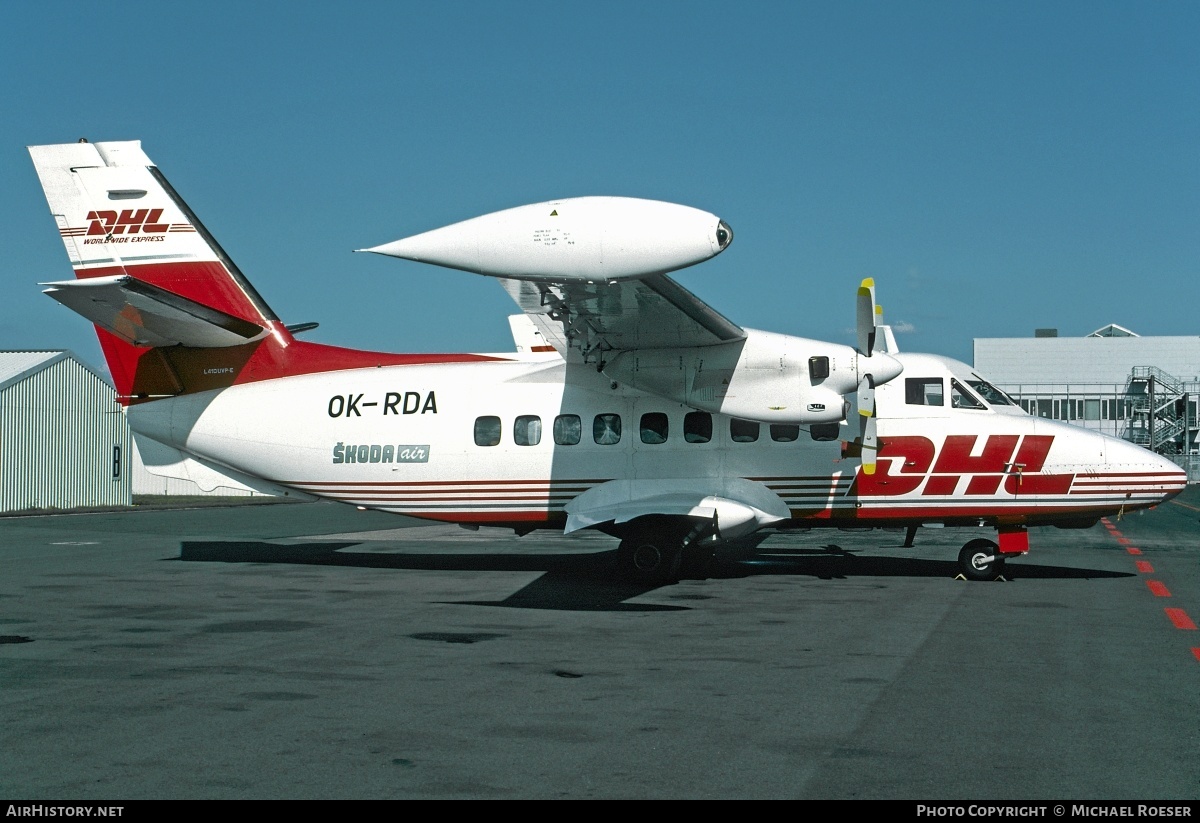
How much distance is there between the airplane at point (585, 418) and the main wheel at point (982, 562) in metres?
0.03

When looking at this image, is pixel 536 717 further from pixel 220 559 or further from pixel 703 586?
pixel 220 559

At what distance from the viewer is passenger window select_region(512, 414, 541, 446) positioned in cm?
1570

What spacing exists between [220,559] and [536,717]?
40.7 feet

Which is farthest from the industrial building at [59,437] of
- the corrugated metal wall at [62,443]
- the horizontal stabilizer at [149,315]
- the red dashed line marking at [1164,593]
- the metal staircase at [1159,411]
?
the metal staircase at [1159,411]

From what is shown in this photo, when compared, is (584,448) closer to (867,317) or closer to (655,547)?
(655,547)

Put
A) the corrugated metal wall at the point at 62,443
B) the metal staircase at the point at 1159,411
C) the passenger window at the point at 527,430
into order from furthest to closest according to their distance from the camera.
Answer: the metal staircase at the point at 1159,411, the corrugated metal wall at the point at 62,443, the passenger window at the point at 527,430

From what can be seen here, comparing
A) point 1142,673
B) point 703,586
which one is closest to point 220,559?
point 703,586

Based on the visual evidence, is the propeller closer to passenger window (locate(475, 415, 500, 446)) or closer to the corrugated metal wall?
passenger window (locate(475, 415, 500, 446))

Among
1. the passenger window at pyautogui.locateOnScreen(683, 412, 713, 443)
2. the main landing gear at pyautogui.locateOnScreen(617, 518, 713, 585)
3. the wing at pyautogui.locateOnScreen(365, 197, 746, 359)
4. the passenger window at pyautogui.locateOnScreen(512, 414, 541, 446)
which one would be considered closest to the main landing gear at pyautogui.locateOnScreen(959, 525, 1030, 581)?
the main landing gear at pyautogui.locateOnScreen(617, 518, 713, 585)

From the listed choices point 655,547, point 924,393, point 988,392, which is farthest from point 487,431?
point 988,392

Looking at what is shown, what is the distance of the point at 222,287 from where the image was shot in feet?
55.1

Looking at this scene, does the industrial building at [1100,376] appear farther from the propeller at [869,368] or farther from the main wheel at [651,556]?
the main wheel at [651,556]

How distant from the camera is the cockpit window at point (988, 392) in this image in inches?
595

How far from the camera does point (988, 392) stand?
15172 millimetres
